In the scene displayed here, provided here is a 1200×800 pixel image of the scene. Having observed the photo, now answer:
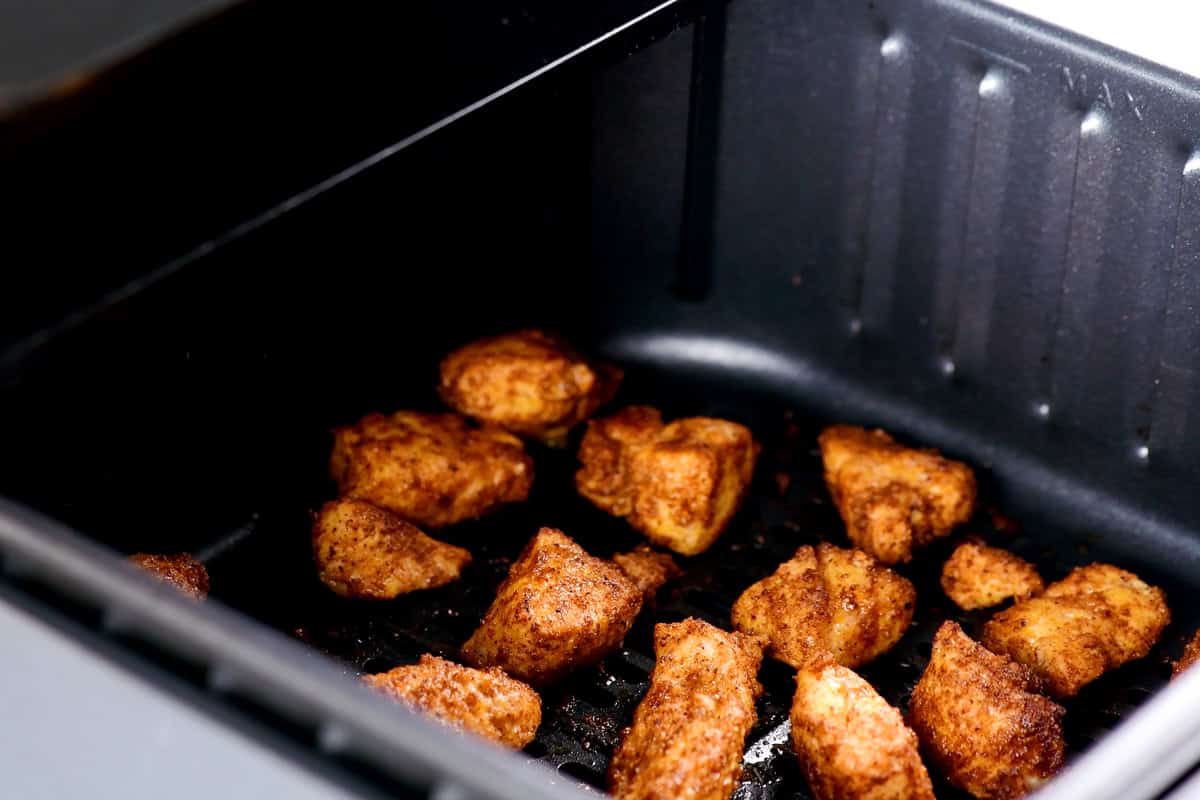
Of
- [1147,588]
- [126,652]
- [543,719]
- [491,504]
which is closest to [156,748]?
[126,652]

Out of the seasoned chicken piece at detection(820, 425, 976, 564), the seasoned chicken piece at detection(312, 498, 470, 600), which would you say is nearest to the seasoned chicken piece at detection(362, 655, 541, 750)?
the seasoned chicken piece at detection(312, 498, 470, 600)

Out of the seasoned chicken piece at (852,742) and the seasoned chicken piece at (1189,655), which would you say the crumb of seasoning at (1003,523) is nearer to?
the seasoned chicken piece at (1189,655)

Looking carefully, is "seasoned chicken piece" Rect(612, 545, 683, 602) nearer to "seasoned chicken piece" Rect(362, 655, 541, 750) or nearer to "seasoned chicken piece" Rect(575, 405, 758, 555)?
"seasoned chicken piece" Rect(575, 405, 758, 555)

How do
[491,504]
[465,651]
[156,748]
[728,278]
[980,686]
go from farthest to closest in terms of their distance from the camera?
[728,278] < [491,504] < [465,651] < [980,686] < [156,748]

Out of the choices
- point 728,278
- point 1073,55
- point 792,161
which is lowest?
point 728,278

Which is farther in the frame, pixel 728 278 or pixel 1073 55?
pixel 728 278

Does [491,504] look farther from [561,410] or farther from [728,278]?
[728,278]

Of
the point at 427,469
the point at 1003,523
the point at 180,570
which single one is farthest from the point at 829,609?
the point at 180,570
